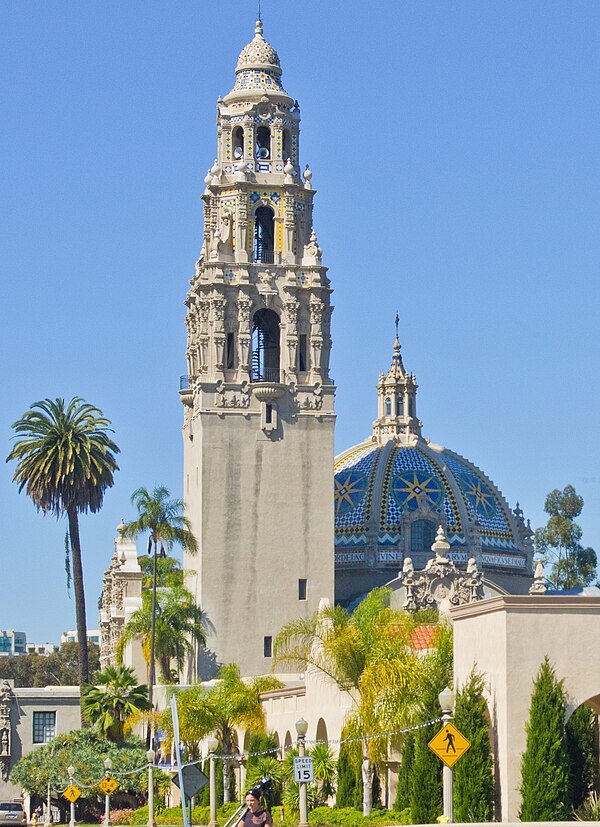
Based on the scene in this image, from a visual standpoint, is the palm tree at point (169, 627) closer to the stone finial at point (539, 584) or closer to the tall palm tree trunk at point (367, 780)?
the stone finial at point (539, 584)

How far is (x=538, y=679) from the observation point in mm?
40344

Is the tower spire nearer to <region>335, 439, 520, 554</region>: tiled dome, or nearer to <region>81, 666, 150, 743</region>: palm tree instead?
<region>335, 439, 520, 554</region>: tiled dome

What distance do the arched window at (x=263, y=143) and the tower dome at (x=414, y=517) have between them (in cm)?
1906

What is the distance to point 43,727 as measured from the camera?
8975 centimetres

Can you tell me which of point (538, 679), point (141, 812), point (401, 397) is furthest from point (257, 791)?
point (401, 397)

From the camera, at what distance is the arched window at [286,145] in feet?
298

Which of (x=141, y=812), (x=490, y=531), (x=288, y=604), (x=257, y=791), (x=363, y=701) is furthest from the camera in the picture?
(x=490, y=531)

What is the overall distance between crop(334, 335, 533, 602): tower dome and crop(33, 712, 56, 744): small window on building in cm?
1547

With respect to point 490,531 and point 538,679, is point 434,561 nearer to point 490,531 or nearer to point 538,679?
point 490,531

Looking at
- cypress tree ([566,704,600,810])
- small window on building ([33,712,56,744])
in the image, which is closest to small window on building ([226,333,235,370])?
small window on building ([33,712,56,744])

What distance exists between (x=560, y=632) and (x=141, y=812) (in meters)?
29.5

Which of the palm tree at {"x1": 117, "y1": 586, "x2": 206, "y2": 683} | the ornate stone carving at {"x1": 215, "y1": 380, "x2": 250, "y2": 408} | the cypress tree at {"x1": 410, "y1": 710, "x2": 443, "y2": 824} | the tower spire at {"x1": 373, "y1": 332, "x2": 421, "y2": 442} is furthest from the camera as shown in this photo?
the tower spire at {"x1": 373, "y1": 332, "x2": 421, "y2": 442}

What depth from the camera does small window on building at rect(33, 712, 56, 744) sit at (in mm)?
89438

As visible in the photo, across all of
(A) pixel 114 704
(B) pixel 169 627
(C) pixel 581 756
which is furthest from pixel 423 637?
(B) pixel 169 627
